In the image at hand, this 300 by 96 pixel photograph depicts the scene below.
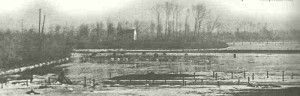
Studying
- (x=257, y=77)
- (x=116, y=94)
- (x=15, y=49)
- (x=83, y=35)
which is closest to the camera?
(x=116, y=94)

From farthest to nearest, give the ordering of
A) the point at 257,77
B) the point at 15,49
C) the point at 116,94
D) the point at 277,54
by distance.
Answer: the point at 277,54
the point at 15,49
the point at 257,77
the point at 116,94

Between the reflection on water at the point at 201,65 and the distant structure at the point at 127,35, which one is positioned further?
the distant structure at the point at 127,35

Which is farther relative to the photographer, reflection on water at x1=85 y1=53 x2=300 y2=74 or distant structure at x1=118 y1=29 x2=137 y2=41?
distant structure at x1=118 y1=29 x2=137 y2=41

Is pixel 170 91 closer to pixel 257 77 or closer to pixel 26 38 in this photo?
pixel 257 77

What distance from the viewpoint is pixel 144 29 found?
595 feet

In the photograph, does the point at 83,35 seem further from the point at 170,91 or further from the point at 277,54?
the point at 170,91

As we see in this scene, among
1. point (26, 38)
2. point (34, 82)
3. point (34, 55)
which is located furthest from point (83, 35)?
point (34, 82)

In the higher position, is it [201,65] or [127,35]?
[127,35]

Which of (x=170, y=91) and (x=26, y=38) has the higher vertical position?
(x=26, y=38)

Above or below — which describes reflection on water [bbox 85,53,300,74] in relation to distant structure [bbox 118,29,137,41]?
below

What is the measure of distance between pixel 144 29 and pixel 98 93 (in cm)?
15466

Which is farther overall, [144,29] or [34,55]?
[144,29]

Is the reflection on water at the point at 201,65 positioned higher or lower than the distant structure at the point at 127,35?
lower

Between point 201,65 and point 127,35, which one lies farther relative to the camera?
point 127,35
